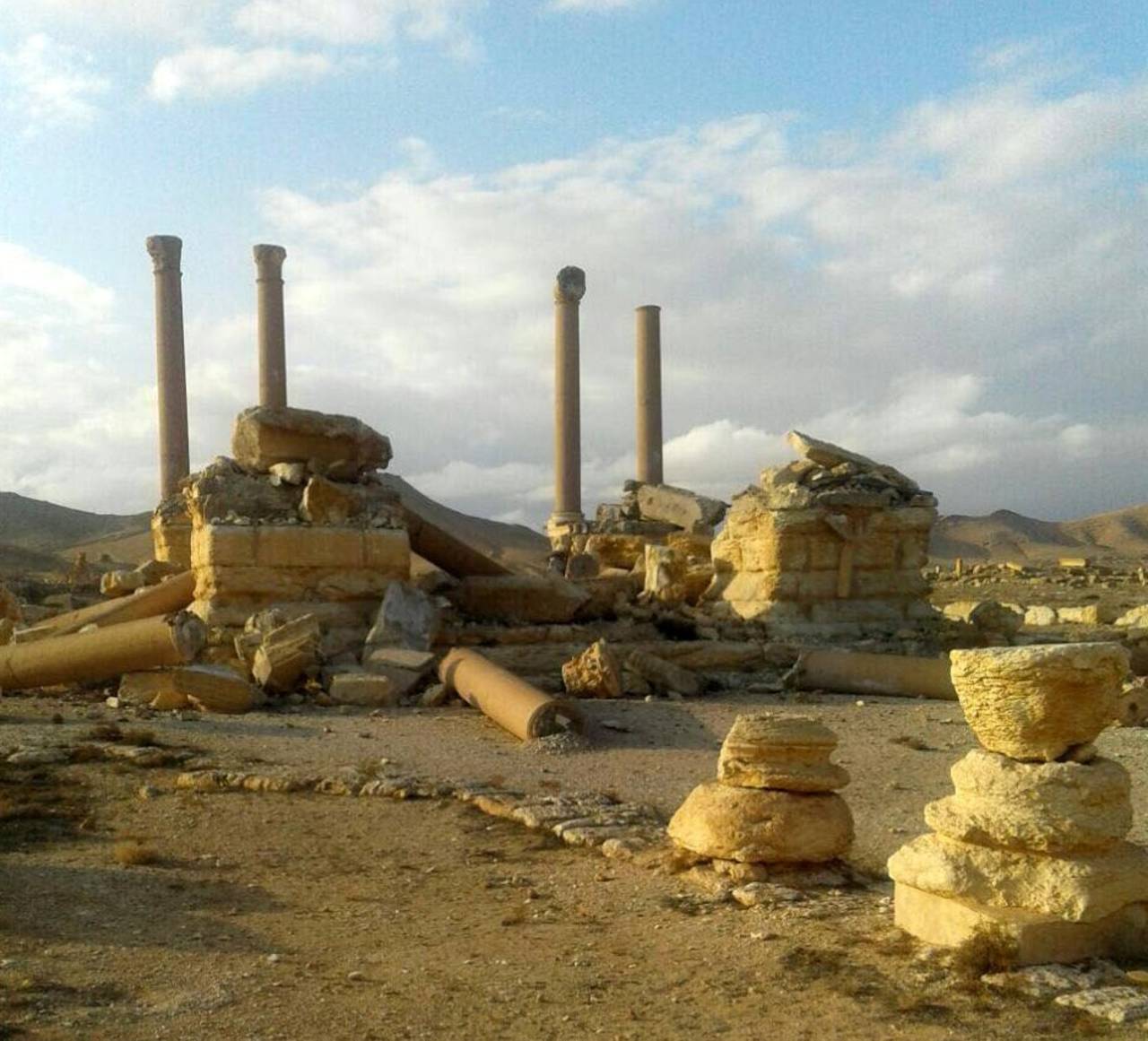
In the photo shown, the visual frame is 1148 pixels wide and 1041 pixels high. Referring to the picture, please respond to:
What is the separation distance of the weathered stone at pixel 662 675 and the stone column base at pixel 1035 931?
682 cm

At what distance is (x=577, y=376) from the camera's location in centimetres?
2411

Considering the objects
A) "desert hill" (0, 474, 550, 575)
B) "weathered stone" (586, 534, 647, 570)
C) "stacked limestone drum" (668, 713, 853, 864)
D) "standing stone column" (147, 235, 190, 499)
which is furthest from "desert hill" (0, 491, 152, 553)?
"stacked limestone drum" (668, 713, 853, 864)

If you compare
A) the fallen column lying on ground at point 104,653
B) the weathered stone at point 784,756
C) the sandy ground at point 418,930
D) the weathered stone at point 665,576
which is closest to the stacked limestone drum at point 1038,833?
the sandy ground at point 418,930

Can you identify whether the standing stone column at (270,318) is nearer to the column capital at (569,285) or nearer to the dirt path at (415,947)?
the column capital at (569,285)

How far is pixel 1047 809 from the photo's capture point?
4230mm

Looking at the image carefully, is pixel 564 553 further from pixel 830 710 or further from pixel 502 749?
pixel 502 749

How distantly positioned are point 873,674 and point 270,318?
1480cm

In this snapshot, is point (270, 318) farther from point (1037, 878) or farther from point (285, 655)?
point (1037, 878)

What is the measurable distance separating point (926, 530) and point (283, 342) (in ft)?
43.9

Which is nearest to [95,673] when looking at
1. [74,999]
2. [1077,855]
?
[74,999]

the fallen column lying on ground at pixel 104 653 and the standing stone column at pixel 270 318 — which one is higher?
the standing stone column at pixel 270 318

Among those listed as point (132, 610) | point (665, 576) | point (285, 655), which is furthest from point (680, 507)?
point (285, 655)

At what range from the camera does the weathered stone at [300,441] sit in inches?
506

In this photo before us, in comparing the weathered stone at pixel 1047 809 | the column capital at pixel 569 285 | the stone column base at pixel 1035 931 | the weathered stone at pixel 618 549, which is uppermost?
the column capital at pixel 569 285
